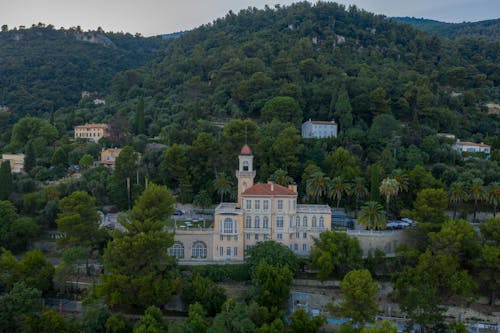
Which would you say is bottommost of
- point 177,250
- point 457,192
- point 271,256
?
point 177,250

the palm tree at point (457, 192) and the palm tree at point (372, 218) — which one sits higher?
the palm tree at point (457, 192)

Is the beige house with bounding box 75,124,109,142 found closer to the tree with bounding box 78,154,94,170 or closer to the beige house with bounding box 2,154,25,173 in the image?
the beige house with bounding box 2,154,25,173

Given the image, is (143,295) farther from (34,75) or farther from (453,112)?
(34,75)

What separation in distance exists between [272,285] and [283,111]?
35.4 m

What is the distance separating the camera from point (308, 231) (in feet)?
A: 131

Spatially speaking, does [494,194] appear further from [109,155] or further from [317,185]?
[109,155]

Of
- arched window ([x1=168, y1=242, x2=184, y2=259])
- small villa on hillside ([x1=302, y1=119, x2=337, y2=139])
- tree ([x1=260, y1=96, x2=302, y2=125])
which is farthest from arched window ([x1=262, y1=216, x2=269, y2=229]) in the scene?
tree ([x1=260, y1=96, x2=302, y2=125])

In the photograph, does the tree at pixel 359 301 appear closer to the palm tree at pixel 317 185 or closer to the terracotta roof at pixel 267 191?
the terracotta roof at pixel 267 191

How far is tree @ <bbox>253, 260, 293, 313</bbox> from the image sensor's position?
31906 mm

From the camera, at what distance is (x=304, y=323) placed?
2945 centimetres

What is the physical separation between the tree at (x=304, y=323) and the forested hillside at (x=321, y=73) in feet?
122

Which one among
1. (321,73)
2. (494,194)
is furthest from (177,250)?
(321,73)

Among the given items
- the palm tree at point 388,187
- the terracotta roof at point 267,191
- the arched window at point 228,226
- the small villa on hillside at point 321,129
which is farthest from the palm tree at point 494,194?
the arched window at point 228,226

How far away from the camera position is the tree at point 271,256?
35.5 meters
